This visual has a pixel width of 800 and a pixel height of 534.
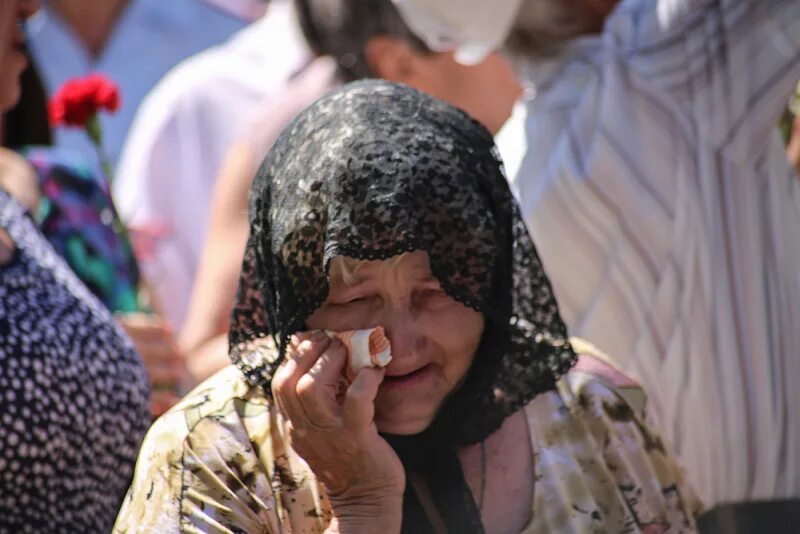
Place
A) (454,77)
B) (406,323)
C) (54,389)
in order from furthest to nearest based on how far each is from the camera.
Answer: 1. (454,77)
2. (54,389)
3. (406,323)

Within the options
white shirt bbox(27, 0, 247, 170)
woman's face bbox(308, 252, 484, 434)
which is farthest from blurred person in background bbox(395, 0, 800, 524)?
white shirt bbox(27, 0, 247, 170)

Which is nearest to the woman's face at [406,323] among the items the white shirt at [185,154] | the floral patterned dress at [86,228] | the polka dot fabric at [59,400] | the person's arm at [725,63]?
the polka dot fabric at [59,400]

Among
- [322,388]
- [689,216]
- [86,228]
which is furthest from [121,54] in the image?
[322,388]

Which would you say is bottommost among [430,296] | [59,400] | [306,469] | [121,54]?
[121,54]

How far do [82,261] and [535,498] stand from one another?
1428mm

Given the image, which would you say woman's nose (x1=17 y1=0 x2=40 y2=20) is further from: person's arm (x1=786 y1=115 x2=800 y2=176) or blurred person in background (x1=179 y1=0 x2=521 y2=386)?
person's arm (x1=786 y1=115 x2=800 y2=176)

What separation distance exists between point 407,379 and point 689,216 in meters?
0.96

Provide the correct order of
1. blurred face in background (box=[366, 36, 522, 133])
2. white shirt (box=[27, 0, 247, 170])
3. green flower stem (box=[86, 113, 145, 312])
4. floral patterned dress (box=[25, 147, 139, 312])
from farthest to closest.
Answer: white shirt (box=[27, 0, 247, 170])
blurred face in background (box=[366, 36, 522, 133])
green flower stem (box=[86, 113, 145, 312])
floral patterned dress (box=[25, 147, 139, 312])

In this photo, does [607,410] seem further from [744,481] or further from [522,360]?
[744,481]

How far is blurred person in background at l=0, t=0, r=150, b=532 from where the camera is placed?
2.83 meters

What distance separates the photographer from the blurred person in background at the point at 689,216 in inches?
126

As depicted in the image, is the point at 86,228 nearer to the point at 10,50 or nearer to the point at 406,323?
the point at 10,50

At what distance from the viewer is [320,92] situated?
4.20 meters

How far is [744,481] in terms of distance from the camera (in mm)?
3201
